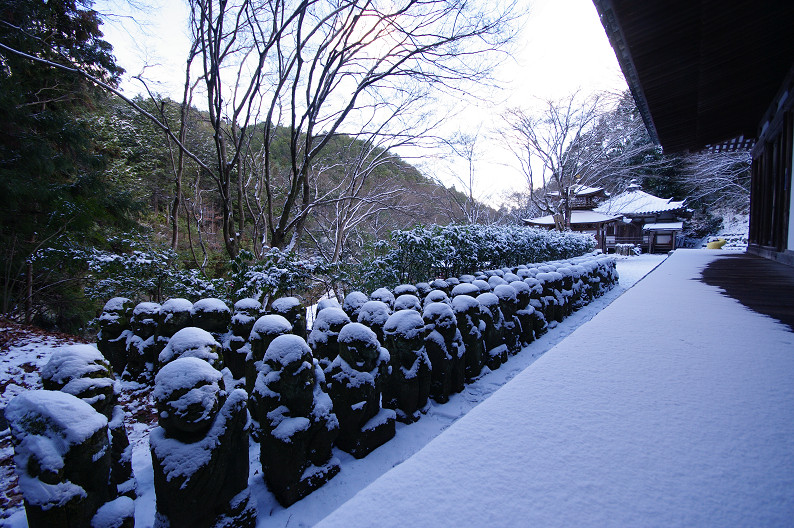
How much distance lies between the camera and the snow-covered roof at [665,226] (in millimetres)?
24188

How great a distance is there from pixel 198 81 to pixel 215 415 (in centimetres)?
997

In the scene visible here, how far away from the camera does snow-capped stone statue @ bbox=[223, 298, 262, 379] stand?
2.64m

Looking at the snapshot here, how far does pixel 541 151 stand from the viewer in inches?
771

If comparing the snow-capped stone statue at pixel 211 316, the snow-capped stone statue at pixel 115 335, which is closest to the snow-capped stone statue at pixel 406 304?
the snow-capped stone statue at pixel 211 316

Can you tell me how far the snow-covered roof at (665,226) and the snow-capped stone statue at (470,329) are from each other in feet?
94.9

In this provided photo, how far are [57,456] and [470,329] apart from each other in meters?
2.57

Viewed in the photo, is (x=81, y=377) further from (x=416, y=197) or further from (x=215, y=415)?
(x=416, y=197)

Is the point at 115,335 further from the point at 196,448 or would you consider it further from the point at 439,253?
the point at 439,253

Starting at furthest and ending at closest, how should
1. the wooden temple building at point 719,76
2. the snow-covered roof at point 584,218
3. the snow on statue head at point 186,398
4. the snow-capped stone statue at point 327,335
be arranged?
the snow-covered roof at point 584,218 → the wooden temple building at point 719,76 → the snow-capped stone statue at point 327,335 → the snow on statue head at point 186,398

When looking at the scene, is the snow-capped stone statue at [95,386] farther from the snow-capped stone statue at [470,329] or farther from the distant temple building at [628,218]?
the distant temple building at [628,218]

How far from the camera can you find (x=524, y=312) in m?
4.02

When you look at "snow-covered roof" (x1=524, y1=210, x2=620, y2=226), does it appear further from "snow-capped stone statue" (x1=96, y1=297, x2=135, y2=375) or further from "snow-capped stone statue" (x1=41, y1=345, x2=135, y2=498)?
"snow-capped stone statue" (x1=41, y1=345, x2=135, y2=498)

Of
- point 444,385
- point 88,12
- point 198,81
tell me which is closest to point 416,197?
point 198,81

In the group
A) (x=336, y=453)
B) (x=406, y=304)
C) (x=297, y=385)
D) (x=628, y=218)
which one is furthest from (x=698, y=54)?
(x=628, y=218)
